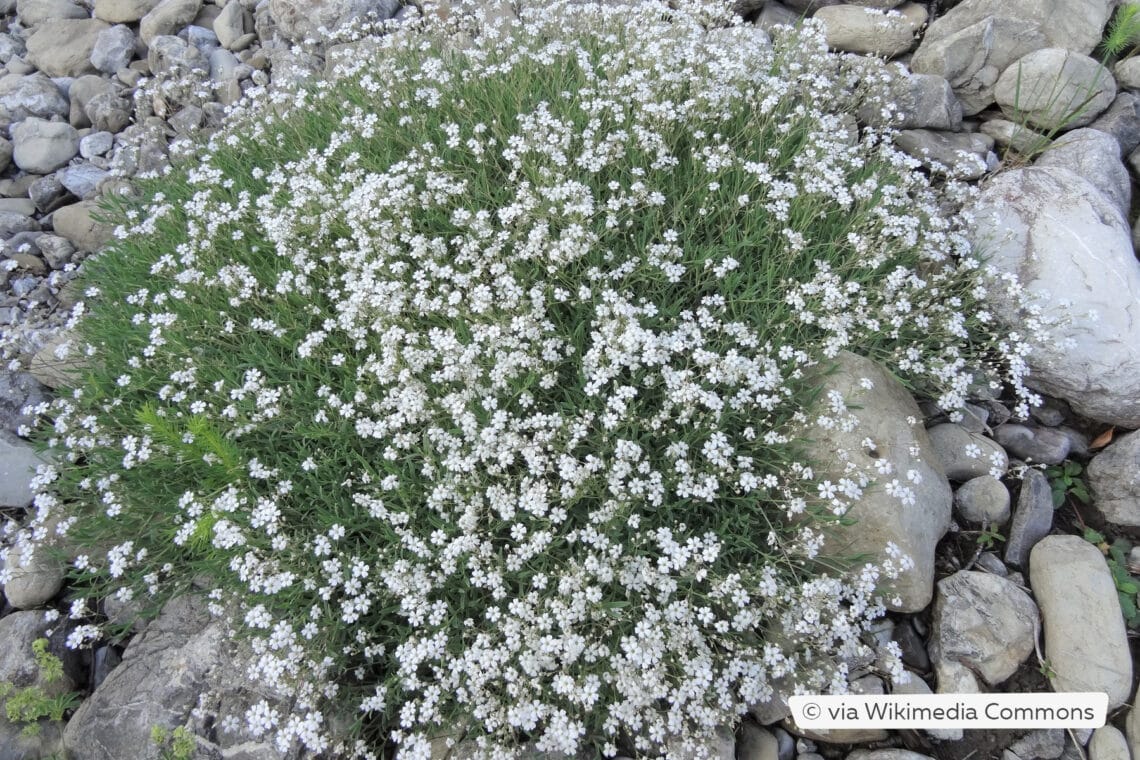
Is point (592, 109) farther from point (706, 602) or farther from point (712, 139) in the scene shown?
point (706, 602)

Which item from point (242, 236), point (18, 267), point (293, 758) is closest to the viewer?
point (293, 758)

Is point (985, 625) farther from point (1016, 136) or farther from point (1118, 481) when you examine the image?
point (1016, 136)

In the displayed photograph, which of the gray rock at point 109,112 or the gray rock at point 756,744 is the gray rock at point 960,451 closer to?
the gray rock at point 756,744

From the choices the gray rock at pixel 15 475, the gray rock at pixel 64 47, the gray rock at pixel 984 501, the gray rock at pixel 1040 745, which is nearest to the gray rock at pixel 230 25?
the gray rock at pixel 64 47

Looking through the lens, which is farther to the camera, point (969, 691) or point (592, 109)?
point (592, 109)

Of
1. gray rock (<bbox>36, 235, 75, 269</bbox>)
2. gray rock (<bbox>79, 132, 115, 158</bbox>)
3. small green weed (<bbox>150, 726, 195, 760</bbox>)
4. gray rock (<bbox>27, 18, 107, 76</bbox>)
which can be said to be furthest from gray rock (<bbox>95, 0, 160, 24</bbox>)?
small green weed (<bbox>150, 726, 195, 760</bbox>)

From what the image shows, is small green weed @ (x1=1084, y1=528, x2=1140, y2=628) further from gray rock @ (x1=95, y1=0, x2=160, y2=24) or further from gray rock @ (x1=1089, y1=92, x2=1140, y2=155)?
gray rock @ (x1=95, y1=0, x2=160, y2=24)

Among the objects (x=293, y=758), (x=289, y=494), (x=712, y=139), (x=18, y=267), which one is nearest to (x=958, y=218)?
(x=712, y=139)
